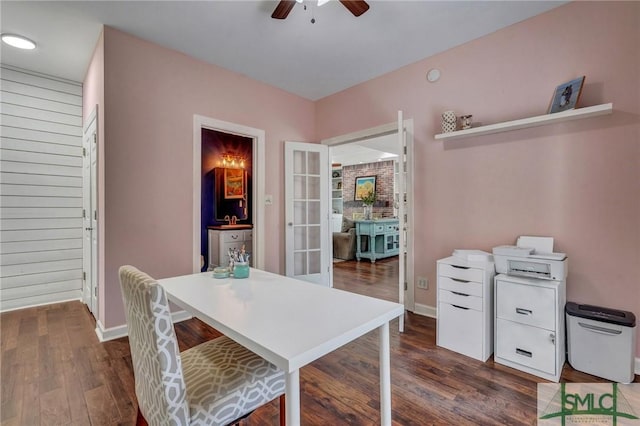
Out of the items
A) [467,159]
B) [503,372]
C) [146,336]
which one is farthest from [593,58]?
[146,336]

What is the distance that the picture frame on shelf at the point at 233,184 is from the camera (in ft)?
16.6

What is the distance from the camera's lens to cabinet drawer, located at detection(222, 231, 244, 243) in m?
4.48

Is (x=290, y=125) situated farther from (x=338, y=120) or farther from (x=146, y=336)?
(x=146, y=336)

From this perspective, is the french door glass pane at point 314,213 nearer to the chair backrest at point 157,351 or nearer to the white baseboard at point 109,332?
the white baseboard at point 109,332

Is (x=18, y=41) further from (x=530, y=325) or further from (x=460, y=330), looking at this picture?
(x=530, y=325)

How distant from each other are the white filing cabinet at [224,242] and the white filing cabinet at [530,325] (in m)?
3.26

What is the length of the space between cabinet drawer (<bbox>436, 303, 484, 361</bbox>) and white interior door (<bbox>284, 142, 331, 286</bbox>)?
1.96 meters

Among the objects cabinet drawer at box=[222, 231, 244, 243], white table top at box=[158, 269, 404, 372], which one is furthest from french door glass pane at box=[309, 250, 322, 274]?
white table top at box=[158, 269, 404, 372]

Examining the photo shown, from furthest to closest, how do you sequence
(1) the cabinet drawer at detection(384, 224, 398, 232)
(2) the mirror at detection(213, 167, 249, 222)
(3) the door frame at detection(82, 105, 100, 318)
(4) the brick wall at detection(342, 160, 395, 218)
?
(4) the brick wall at detection(342, 160, 395, 218)
(1) the cabinet drawer at detection(384, 224, 398, 232)
(2) the mirror at detection(213, 167, 249, 222)
(3) the door frame at detection(82, 105, 100, 318)

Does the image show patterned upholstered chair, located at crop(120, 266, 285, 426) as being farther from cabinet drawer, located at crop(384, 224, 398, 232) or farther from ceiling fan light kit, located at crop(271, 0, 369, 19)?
cabinet drawer, located at crop(384, 224, 398, 232)

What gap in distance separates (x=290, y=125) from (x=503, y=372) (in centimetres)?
345

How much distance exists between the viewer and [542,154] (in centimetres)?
235

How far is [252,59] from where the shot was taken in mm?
3098

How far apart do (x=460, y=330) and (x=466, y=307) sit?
0.62ft
